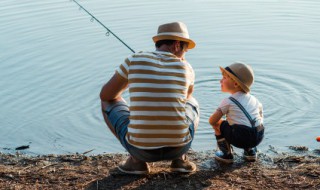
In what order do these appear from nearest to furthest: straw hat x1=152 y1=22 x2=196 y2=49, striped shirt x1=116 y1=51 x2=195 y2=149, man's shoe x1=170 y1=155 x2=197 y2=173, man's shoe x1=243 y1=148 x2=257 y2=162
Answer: striped shirt x1=116 y1=51 x2=195 y2=149 < straw hat x1=152 y1=22 x2=196 y2=49 < man's shoe x1=170 y1=155 x2=197 y2=173 < man's shoe x1=243 y1=148 x2=257 y2=162

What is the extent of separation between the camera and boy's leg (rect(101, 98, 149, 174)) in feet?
14.3

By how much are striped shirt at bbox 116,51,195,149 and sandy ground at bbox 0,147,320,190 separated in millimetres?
403

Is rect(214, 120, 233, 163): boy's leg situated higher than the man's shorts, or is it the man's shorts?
the man's shorts

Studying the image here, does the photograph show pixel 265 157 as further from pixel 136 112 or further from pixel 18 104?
pixel 18 104

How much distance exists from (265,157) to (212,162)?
1.69 ft

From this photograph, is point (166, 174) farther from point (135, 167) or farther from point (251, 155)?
point (251, 155)

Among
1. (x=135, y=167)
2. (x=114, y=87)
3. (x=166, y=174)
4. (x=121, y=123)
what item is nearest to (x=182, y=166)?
(x=166, y=174)

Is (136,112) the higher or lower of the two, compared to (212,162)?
higher

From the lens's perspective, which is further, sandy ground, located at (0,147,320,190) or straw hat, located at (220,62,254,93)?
straw hat, located at (220,62,254,93)

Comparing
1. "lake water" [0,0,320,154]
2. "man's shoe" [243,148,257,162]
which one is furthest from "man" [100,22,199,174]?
"lake water" [0,0,320,154]

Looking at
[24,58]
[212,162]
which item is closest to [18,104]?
[24,58]

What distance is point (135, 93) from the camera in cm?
407

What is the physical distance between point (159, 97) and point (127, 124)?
438 mm

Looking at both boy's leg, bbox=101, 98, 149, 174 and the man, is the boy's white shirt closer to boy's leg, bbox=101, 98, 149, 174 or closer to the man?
the man
